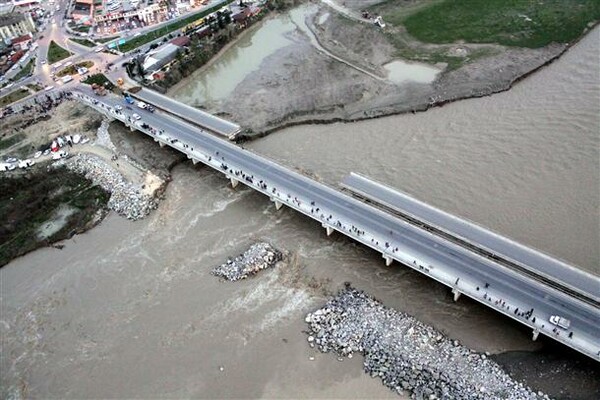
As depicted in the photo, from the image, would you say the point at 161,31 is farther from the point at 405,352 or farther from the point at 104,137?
the point at 405,352

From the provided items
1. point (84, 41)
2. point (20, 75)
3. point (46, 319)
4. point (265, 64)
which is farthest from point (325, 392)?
point (84, 41)

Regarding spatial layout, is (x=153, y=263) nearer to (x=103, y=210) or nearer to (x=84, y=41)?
(x=103, y=210)

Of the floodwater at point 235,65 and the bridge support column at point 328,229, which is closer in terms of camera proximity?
the bridge support column at point 328,229

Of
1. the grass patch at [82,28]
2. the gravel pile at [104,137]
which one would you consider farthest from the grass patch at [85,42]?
the gravel pile at [104,137]

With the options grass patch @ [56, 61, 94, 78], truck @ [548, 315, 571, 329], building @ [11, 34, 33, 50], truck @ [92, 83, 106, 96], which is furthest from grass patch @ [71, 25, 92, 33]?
truck @ [548, 315, 571, 329]

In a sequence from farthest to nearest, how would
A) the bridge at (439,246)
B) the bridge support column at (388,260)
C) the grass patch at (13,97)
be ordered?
the grass patch at (13,97) < the bridge support column at (388,260) < the bridge at (439,246)

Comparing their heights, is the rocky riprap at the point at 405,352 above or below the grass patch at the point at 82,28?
below

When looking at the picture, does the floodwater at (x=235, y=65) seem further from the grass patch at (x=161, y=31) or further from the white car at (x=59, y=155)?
the white car at (x=59, y=155)
